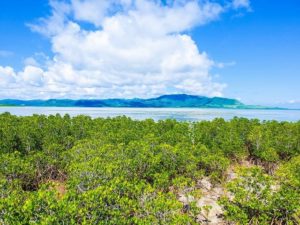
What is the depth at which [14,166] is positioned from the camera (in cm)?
1791

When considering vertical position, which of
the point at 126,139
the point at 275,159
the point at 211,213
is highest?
the point at 126,139

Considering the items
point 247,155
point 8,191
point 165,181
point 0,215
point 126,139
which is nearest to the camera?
point 0,215

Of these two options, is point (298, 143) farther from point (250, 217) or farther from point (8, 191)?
point (8, 191)

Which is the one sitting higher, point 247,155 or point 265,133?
point 265,133

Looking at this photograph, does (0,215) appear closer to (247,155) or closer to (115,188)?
(115,188)

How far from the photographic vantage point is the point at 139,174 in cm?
1995

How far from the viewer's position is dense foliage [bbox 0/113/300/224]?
1216 cm

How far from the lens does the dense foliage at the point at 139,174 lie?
39.9ft

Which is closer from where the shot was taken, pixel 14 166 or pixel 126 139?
pixel 14 166

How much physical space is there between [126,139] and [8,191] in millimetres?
14447

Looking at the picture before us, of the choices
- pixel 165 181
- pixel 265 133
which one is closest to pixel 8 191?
pixel 165 181

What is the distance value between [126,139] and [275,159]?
14.6 meters

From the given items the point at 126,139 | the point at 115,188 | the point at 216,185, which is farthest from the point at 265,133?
the point at 115,188

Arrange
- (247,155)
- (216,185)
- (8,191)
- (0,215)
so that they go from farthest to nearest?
(247,155)
(216,185)
(8,191)
(0,215)
